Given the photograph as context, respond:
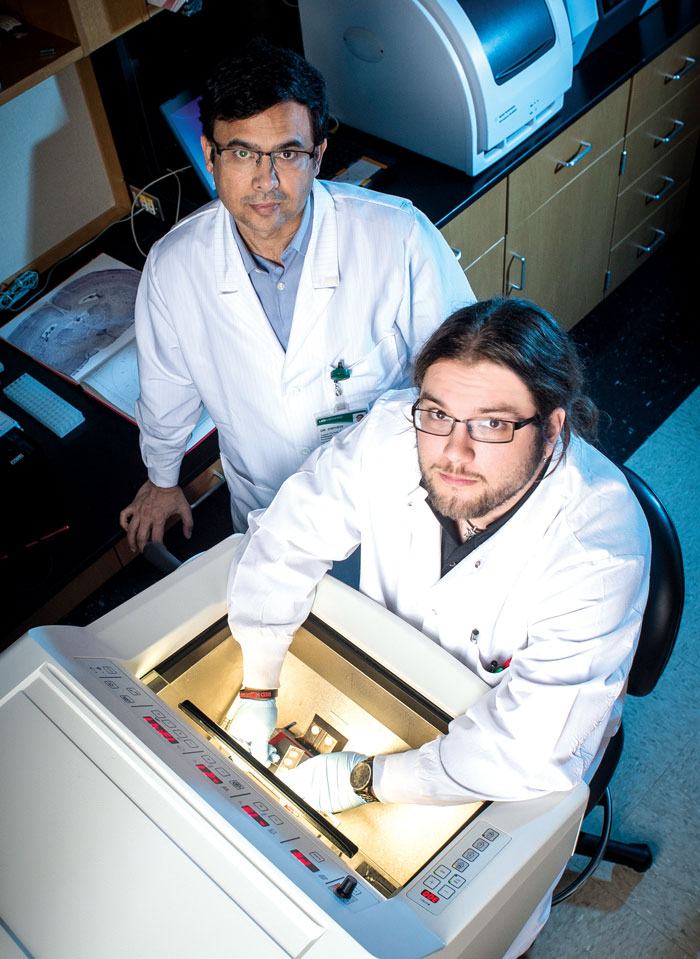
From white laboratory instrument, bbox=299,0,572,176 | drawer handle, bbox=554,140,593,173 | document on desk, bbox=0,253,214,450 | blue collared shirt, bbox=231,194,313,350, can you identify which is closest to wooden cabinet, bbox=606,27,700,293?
drawer handle, bbox=554,140,593,173

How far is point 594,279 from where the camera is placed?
2984 millimetres

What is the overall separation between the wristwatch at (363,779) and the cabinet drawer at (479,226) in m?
1.37

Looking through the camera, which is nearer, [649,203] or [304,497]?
[304,497]

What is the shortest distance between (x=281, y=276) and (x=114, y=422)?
589 mm

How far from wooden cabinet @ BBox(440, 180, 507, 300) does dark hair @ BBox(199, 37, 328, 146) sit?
80 cm

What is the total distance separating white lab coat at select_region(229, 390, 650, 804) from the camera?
1170 mm

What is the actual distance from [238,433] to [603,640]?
2.74ft

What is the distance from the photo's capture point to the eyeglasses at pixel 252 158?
1445 mm

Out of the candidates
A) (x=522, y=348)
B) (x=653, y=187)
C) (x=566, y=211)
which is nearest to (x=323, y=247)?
(x=522, y=348)

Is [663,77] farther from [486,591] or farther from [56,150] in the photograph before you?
[486,591]

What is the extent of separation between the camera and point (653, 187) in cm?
297

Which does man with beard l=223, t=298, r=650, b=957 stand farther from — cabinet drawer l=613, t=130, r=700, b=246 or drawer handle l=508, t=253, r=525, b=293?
cabinet drawer l=613, t=130, r=700, b=246

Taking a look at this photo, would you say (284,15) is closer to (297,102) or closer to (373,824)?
(297,102)

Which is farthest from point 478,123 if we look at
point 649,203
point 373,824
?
point 373,824
